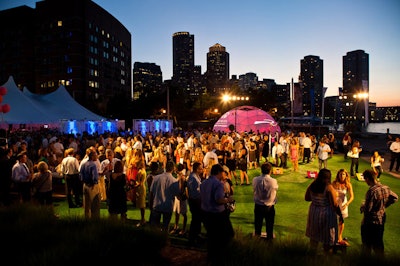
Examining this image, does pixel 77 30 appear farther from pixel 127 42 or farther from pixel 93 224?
pixel 93 224

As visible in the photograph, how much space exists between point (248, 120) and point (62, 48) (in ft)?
222

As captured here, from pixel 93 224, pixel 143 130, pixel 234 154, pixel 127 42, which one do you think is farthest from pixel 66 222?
pixel 127 42

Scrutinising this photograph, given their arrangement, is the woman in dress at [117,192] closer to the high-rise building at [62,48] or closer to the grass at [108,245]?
the grass at [108,245]

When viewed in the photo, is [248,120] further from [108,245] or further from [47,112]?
[108,245]

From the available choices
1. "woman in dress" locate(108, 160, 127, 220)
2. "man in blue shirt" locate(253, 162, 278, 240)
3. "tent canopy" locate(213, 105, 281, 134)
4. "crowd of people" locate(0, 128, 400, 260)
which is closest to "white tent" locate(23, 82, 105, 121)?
"tent canopy" locate(213, 105, 281, 134)

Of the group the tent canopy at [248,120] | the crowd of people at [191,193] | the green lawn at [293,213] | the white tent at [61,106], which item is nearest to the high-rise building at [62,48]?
the white tent at [61,106]

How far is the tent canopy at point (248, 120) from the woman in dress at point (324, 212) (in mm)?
25626

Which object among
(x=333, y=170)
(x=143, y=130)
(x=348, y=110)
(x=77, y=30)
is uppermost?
(x=77, y=30)

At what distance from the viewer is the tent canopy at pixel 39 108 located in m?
23.2

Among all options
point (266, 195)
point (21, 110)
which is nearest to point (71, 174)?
point (266, 195)

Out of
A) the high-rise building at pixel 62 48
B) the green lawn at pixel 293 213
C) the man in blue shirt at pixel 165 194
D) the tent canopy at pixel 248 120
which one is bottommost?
the green lawn at pixel 293 213

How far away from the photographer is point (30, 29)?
8894cm

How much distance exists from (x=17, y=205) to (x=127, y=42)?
111194mm

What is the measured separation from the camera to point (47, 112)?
25984mm
